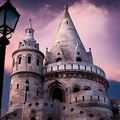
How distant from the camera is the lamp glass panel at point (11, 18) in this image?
6.06m

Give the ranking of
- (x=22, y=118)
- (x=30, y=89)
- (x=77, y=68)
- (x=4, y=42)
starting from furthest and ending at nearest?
(x=77, y=68) < (x=30, y=89) < (x=22, y=118) < (x=4, y=42)

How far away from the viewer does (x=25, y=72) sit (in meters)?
26.9

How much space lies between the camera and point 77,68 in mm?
27984

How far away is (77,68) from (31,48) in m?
6.48

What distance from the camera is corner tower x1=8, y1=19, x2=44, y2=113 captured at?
25452 mm

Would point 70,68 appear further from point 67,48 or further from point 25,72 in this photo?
point 25,72

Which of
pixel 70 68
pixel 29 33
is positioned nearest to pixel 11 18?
pixel 70 68

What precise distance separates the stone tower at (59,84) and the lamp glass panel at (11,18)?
1519 centimetres

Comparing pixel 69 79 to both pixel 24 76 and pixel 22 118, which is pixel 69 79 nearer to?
pixel 24 76

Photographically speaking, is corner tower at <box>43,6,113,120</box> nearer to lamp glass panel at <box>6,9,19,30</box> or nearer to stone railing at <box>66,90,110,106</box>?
stone railing at <box>66,90,110,106</box>

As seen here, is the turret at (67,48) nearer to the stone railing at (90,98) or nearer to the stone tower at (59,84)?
the stone tower at (59,84)

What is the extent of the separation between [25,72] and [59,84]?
14.6ft

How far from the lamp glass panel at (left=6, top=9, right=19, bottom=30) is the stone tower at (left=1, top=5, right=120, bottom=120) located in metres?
15.2

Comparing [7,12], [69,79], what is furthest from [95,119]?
[7,12]
